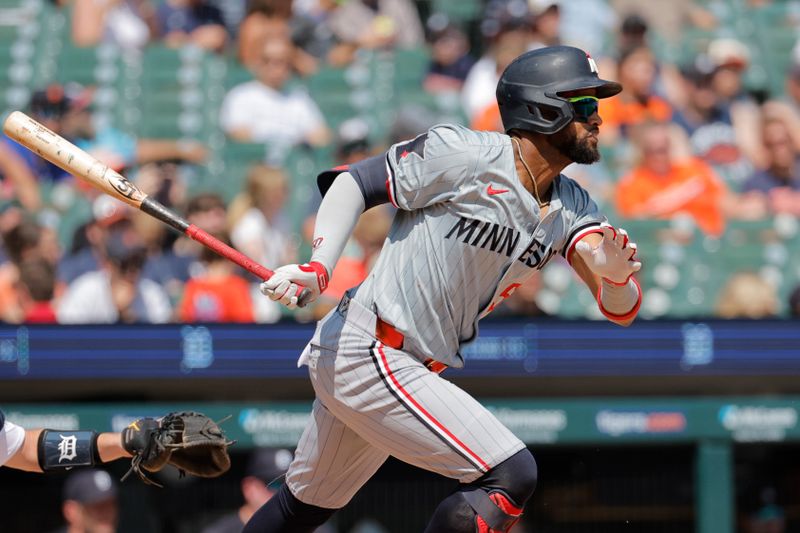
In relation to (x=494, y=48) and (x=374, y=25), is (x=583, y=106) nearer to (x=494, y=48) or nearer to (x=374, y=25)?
(x=494, y=48)

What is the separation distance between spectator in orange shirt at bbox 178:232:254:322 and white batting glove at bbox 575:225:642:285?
3016mm

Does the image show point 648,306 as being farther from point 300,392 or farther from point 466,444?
point 466,444

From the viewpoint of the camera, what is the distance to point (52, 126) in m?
7.85

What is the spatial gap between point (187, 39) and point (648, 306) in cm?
366

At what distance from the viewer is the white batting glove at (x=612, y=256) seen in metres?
3.62

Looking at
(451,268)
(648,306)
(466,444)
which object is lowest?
(648,306)

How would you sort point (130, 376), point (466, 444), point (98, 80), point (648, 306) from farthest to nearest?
point (98, 80)
point (648, 306)
point (130, 376)
point (466, 444)

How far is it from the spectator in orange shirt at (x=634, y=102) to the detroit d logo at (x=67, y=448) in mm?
4741

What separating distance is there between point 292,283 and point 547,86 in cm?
92

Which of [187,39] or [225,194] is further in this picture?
[187,39]

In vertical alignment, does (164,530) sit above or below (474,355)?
below

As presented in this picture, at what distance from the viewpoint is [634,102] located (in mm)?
8203

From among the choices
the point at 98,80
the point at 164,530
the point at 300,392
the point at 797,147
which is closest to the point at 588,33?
the point at 797,147

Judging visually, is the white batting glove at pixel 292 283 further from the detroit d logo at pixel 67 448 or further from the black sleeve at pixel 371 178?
the detroit d logo at pixel 67 448
